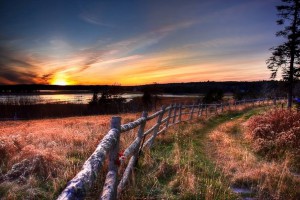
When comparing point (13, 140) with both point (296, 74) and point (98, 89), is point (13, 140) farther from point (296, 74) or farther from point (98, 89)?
point (98, 89)

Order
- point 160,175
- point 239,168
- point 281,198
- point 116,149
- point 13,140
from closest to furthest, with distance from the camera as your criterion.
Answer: point 116,149 → point 281,198 → point 160,175 → point 239,168 → point 13,140

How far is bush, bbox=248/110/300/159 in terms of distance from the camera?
8696 millimetres

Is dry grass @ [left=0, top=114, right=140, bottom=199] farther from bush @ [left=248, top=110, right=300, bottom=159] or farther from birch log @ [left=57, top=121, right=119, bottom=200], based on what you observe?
bush @ [left=248, top=110, right=300, bottom=159]

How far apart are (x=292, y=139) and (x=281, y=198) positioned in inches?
175

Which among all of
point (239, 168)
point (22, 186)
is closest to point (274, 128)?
point (239, 168)

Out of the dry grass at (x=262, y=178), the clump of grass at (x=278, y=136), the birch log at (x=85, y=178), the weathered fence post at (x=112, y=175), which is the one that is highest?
the birch log at (x=85, y=178)

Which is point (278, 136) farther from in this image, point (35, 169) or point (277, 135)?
point (35, 169)

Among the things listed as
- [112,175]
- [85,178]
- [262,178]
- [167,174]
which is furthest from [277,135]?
[85,178]

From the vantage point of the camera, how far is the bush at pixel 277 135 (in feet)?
28.5

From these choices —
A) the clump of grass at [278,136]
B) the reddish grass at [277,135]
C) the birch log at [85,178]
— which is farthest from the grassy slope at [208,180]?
the birch log at [85,178]

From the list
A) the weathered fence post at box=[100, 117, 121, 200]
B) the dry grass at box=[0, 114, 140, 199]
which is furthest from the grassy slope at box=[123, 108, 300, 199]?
the dry grass at box=[0, 114, 140, 199]

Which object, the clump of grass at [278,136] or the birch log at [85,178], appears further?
the clump of grass at [278,136]

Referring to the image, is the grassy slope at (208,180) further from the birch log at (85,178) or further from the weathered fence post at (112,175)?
the birch log at (85,178)

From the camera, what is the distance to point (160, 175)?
6203 millimetres
